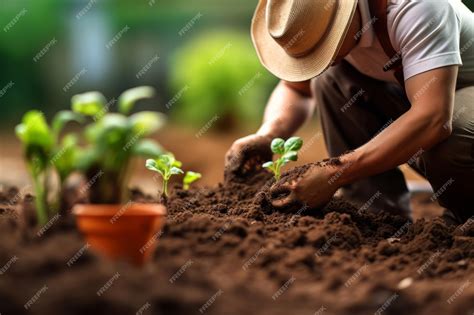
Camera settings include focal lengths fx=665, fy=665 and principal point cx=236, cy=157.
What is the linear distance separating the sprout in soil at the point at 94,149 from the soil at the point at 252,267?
0.42ft

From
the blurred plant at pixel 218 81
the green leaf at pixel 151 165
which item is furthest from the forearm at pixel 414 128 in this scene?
the blurred plant at pixel 218 81

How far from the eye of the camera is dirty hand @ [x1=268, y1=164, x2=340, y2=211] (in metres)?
2.70

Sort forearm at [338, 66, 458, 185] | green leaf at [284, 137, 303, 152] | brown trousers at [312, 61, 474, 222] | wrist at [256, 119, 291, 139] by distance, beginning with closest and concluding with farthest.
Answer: forearm at [338, 66, 458, 185] < green leaf at [284, 137, 303, 152] < brown trousers at [312, 61, 474, 222] < wrist at [256, 119, 291, 139]

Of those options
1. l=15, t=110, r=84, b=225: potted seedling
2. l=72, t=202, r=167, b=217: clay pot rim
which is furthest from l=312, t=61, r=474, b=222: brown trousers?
l=15, t=110, r=84, b=225: potted seedling

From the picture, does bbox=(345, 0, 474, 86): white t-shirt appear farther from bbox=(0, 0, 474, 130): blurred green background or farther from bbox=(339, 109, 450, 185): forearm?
bbox=(0, 0, 474, 130): blurred green background

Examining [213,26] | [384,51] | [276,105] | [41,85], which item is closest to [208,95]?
[213,26]

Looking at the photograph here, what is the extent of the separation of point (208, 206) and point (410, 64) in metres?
1.05

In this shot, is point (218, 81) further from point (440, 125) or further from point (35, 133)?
point (35, 133)

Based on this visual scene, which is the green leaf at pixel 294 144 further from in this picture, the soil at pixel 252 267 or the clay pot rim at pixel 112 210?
the clay pot rim at pixel 112 210

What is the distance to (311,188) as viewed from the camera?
2.70 metres

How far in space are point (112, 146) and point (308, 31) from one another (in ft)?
4.45

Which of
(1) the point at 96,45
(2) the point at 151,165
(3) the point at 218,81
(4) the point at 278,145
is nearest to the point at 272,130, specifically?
(4) the point at 278,145

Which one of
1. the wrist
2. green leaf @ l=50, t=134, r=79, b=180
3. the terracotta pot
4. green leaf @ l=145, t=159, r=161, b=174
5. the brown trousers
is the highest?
green leaf @ l=50, t=134, r=79, b=180

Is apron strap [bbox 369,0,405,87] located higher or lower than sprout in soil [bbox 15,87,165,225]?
lower
